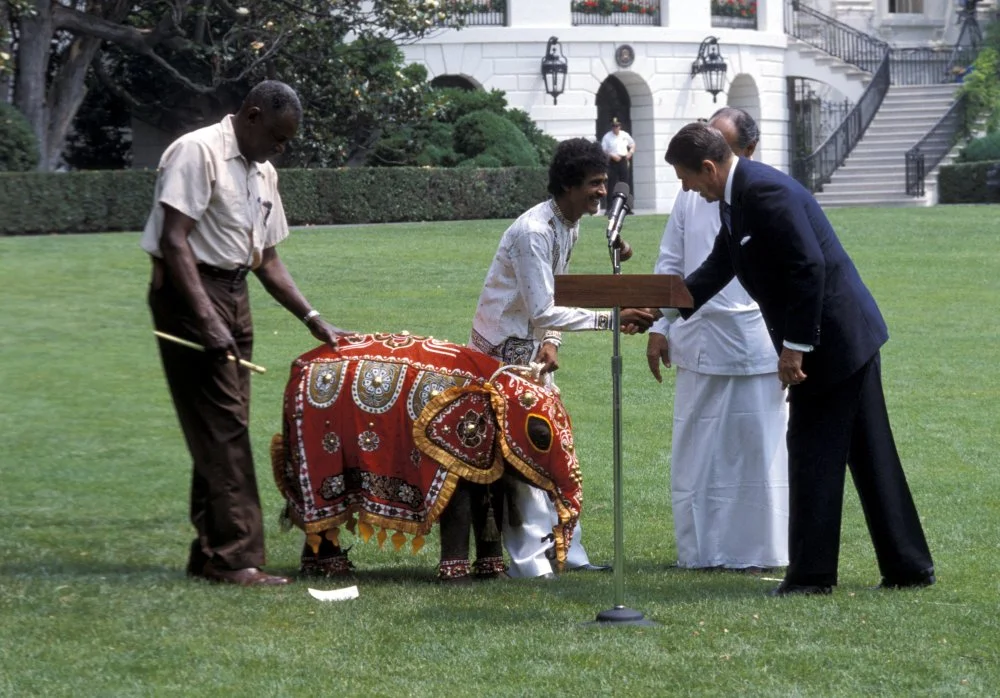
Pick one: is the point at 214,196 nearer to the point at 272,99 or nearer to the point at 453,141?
the point at 272,99

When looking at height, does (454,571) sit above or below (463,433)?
below

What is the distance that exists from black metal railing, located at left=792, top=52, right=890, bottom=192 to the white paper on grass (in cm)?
3357

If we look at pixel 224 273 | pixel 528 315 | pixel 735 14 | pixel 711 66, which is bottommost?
pixel 528 315

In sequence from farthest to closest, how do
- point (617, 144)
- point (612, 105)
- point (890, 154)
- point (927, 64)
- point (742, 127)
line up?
point (927, 64), point (612, 105), point (890, 154), point (617, 144), point (742, 127)

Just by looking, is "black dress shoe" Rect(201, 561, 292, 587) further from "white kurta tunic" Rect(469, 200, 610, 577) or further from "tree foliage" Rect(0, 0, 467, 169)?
"tree foliage" Rect(0, 0, 467, 169)

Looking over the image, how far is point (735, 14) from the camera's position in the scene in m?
41.7

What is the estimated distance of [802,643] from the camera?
5887 mm

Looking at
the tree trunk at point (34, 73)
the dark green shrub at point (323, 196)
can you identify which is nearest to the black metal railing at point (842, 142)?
the dark green shrub at point (323, 196)

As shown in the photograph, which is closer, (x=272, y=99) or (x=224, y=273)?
(x=272, y=99)

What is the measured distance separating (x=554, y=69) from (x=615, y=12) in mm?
2855

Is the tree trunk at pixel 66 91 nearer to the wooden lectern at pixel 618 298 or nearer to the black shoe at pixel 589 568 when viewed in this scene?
the black shoe at pixel 589 568

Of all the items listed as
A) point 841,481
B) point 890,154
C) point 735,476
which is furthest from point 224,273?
point 890,154

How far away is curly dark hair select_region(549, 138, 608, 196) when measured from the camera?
7.31 metres

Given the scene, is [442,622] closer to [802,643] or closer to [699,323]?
[802,643]
